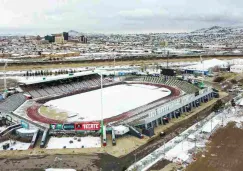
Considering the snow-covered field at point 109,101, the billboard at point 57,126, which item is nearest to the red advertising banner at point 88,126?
the billboard at point 57,126

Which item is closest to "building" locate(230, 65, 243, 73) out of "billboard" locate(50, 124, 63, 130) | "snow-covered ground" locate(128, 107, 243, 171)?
"snow-covered ground" locate(128, 107, 243, 171)

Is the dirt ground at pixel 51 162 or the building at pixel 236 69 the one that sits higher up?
the building at pixel 236 69

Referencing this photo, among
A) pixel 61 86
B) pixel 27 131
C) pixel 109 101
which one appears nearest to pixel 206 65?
pixel 61 86

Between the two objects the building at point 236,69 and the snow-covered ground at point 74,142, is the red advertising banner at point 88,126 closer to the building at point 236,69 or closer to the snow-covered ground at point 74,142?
the snow-covered ground at point 74,142

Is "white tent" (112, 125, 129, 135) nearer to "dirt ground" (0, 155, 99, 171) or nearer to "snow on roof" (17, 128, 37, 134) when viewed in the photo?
"dirt ground" (0, 155, 99, 171)

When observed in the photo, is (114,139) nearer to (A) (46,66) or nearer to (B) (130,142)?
(B) (130,142)

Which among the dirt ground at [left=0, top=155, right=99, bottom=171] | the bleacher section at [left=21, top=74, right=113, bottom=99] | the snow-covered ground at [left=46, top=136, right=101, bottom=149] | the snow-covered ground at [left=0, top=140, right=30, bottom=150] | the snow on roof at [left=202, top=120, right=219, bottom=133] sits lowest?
the dirt ground at [left=0, top=155, right=99, bottom=171]

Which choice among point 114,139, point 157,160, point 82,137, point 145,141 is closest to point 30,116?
point 82,137
